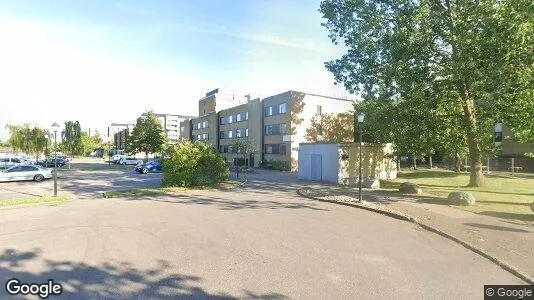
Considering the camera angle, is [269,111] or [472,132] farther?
[269,111]

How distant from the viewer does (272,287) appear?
267 inches

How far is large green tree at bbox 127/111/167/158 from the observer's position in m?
51.8

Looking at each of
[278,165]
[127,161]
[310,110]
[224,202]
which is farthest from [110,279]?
[127,161]

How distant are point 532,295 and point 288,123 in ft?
125

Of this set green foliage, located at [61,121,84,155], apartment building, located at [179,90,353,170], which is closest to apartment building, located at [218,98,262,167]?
apartment building, located at [179,90,353,170]

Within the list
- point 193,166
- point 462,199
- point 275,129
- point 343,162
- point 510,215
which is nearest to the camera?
point 510,215

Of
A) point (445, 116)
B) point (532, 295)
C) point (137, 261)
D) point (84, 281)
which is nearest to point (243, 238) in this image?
point (137, 261)

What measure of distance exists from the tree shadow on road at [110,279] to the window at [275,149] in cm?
3769

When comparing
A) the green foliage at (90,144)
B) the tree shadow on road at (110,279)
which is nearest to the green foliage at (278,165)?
the tree shadow on road at (110,279)

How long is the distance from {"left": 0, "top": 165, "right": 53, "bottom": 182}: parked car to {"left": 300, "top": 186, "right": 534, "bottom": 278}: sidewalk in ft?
84.9

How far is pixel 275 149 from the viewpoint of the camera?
47438 millimetres

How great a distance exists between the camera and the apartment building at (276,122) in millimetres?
44281

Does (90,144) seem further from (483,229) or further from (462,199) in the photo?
(483,229)

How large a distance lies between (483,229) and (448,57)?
13.3 meters
